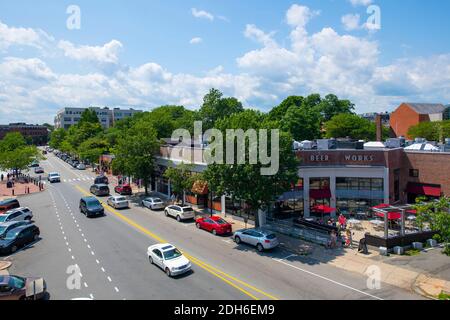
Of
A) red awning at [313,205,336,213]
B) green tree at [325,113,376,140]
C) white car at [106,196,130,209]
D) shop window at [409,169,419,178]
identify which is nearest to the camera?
red awning at [313,205,336,213]

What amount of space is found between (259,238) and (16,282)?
16.3m

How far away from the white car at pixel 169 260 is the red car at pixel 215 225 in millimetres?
8981

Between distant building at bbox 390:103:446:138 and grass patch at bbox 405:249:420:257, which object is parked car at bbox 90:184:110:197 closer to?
grass patch at bbox 405:249:420:257

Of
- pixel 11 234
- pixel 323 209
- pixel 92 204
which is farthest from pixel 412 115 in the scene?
pixel 11 234

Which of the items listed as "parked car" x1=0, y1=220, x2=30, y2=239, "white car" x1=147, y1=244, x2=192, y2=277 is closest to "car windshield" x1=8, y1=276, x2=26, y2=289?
"white car" x1=147, y1=244, x2=192, y2=277

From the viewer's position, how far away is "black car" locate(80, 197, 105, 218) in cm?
3823

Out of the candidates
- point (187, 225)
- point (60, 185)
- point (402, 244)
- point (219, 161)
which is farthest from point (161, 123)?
point (402, 244)

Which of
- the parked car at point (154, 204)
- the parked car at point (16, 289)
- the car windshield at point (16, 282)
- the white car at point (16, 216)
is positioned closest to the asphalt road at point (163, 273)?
the parked car at point (16, 289)

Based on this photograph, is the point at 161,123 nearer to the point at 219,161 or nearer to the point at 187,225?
the point at 187,225

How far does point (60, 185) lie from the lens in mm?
64938

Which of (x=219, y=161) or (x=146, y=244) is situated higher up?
(x=219, y=161)

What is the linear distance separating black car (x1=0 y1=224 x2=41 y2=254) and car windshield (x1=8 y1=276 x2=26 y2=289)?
10423 mm

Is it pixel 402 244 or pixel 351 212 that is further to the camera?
pixel 351 212

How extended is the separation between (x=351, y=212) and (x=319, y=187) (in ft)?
14.8
